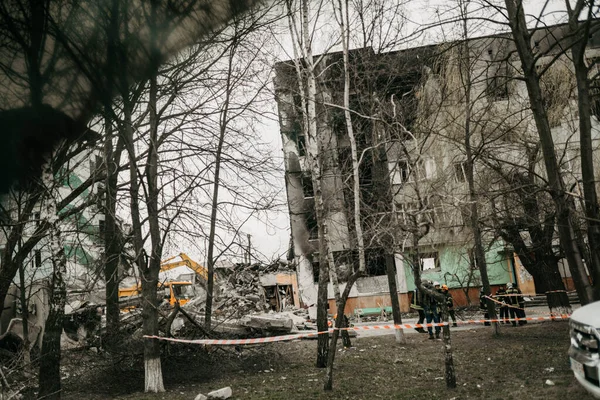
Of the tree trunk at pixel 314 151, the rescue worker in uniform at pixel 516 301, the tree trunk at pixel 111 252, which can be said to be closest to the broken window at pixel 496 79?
the tree trunk at pixel 314 151

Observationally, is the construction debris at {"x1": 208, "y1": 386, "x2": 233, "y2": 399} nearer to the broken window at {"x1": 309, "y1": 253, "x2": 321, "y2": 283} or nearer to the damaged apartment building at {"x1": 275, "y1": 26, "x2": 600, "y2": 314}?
the damaged apartment building at {"x1": 275, "y1": 26, "x2": 600, "y2": 314}

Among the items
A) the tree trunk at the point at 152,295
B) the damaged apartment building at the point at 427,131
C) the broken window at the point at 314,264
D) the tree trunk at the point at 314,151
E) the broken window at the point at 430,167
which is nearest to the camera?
the tree trunk at the point at 152,295

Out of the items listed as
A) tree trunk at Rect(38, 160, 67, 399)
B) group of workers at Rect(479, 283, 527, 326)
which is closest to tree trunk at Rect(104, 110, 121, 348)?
tree trunk at Rect(38, 160, 67, 399)

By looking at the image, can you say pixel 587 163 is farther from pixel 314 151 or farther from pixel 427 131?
pixel 427 131

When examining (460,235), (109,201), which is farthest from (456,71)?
(109,201)

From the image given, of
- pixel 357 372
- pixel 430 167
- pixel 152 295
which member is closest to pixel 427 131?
pixel 357 372

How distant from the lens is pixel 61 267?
194 inches

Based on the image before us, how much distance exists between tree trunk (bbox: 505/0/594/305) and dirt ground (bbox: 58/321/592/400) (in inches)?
49.3

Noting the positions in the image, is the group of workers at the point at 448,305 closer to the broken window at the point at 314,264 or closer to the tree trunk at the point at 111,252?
the tree trunk at the point at 111,252

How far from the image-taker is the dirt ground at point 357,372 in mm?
6004

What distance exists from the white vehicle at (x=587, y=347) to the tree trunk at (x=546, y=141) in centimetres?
189

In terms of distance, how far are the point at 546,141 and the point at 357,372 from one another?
4.50 meters

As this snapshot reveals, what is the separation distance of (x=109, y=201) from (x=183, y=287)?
1840 centimetres

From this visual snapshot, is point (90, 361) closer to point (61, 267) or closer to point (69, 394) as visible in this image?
point (69, 394)
